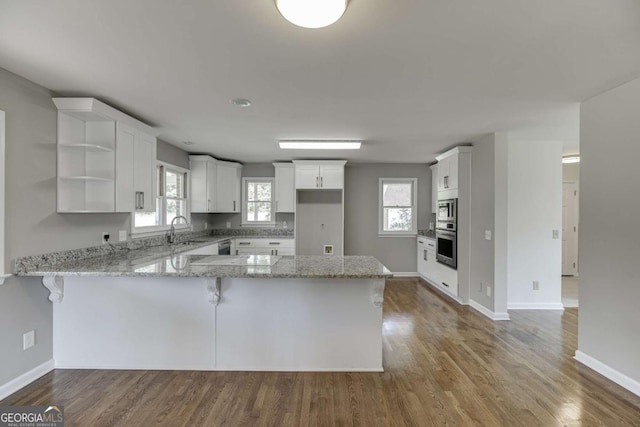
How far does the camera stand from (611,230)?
2.54m

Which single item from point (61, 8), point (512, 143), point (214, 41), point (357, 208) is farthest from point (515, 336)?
point (61, 8)

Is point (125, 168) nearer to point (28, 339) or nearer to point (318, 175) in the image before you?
point (28, 339)

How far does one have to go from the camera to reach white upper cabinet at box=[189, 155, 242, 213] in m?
5.25

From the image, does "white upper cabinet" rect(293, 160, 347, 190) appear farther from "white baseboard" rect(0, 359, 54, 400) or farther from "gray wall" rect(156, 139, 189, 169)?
"white baseboard" rect(0, 359, 54, 400)

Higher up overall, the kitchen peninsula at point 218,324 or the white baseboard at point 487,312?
the kitchen peninsula at point 218,324

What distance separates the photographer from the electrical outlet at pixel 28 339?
7.82 feet

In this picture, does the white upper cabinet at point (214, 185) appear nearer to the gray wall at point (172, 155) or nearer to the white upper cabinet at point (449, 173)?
the gray wall at point (172, 155)

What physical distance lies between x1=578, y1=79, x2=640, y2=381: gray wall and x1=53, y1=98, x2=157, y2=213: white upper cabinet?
4347 millimetres

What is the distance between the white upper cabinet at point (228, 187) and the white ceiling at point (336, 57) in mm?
2249

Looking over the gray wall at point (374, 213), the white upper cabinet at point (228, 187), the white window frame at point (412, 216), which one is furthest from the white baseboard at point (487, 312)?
the white upper cabinet at point (228, 187)

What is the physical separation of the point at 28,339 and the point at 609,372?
466cm

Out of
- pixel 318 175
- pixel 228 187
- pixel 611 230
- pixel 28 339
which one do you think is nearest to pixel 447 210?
pixel 318 175

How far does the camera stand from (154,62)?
2.11m

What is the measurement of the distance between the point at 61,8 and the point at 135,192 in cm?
201
